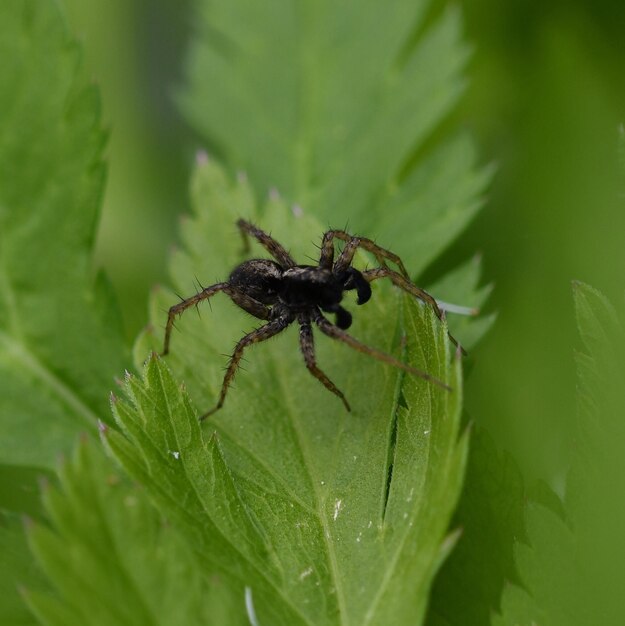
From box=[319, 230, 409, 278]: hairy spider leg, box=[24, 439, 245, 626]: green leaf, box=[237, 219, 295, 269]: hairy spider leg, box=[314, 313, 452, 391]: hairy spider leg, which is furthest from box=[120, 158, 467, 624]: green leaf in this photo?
box=[237, 219, 295, 269]: hairy spider leg

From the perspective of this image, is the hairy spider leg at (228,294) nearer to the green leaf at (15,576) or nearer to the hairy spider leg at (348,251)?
the hairy spider leg at (348,251)

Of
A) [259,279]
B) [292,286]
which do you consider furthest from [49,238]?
[292,286]

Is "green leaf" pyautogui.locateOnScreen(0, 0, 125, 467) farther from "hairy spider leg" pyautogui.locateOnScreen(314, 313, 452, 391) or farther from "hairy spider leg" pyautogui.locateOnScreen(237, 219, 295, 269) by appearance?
"hairy spider leg" pyautogui.locateOnScreen(314, 313, 452, 391)

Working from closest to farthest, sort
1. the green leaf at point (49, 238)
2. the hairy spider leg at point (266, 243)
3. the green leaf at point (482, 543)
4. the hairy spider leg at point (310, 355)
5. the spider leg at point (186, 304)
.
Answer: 1. the green leaf at point (482, 543)
2. the hairy spider leg at point (310, 355)
3. the spider leg at point (186, 304)
4. the green leaf at point (49, 238)
5. the hairy spider leg at point (266, 243)

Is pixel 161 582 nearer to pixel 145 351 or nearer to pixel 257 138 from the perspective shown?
pixel 145 351

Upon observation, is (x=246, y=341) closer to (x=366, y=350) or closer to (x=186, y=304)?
(x=186, y=304)

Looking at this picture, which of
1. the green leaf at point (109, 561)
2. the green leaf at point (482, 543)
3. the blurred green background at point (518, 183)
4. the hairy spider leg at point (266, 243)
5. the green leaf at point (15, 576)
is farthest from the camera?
the hairy spider leg at point (266, 243)

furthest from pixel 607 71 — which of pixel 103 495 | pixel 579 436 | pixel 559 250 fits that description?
pixel 103 495

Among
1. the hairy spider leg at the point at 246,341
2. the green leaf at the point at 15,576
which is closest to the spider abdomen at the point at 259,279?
the hairy spider leg at the point at 246,341
